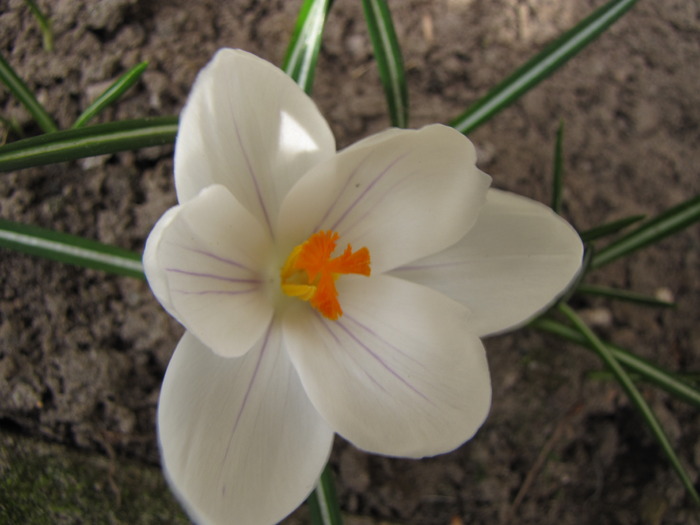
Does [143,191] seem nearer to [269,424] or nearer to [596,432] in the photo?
[269,424]

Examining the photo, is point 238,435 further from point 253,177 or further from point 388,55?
point 388,55

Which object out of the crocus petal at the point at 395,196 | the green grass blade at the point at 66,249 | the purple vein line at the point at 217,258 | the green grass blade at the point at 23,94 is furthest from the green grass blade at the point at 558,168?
the green grass blade at the point at 23,94

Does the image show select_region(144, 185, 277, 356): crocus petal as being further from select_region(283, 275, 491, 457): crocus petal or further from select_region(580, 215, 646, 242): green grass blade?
select_region(580, 215, 646, 242): green grass blade

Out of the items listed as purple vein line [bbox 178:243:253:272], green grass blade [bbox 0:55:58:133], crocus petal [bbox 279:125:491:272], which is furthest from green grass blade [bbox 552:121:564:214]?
green grass blade [bbox 0:55:58:133]

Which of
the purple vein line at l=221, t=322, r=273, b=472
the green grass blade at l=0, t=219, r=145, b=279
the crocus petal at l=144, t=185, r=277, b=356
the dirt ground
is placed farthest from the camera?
the dirt ground

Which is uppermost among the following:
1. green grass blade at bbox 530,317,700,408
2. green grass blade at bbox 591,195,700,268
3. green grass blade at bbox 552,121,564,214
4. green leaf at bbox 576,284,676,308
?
green grass blade at bbox 552,121,564,214

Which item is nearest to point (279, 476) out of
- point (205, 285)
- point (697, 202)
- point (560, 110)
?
point (205, 285)
